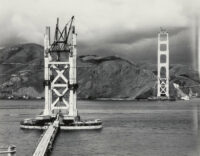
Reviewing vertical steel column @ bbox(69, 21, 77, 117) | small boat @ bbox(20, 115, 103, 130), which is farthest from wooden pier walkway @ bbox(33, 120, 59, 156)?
vertical steel column @ bbox(69, 21, 77, 117)

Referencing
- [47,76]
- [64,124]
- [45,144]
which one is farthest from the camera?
[47,76]

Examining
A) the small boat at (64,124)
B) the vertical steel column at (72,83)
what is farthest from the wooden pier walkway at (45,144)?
the vertical steel column at (72,83)

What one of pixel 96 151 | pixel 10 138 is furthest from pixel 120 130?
pixel 96 151

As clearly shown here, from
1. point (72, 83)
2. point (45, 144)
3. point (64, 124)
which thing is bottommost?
point (45, 144)

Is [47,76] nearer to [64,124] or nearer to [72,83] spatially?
[72,83]

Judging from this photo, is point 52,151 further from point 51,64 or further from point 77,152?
point 51,64

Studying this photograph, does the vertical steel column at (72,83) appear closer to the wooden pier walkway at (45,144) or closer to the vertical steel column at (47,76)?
the vertical steel column at (47,76)

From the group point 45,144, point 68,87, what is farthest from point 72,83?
point 45,144

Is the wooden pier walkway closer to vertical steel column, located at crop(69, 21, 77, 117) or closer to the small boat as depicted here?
the small boat

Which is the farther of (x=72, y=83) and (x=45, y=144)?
(x=72, y=83)

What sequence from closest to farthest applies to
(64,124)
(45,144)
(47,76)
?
(45,144) < (64,124) < (47,76)

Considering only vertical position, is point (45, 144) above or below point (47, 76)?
below
